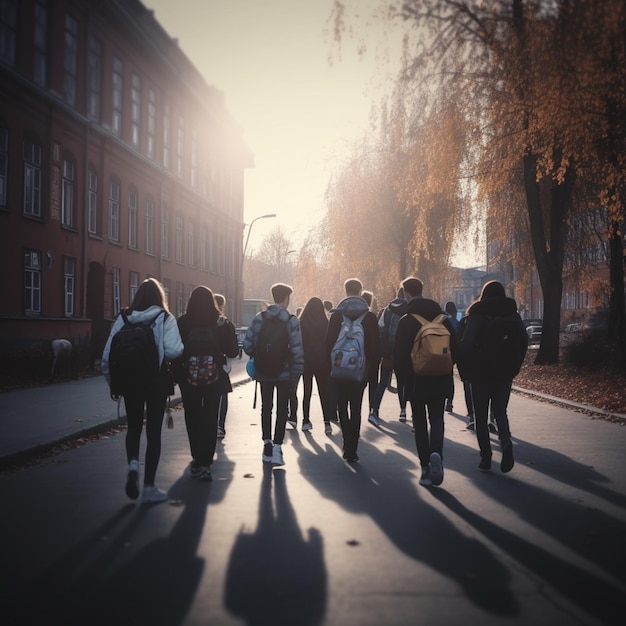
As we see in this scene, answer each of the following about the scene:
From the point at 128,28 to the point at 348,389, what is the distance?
31000 mm

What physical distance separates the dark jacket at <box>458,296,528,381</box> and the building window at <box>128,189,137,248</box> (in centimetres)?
3058

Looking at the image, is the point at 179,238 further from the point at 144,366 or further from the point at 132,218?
the point at 144,366

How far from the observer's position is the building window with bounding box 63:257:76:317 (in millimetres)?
29984

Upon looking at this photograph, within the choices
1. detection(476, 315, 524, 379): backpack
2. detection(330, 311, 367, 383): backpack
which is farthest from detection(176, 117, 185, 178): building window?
detection(476, 315, 524, 379): backpack

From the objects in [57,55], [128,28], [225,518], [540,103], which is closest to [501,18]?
[540,103]

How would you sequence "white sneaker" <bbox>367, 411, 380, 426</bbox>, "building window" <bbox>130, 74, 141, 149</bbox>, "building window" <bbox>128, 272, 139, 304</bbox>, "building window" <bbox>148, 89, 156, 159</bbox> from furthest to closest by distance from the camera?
"building window" <bbox>148, 89, 156, 159</bbox>
"building window" <bbox>130, 74, 141, 149</bbox>
"building window" <bbox>128, 272, 139, 304</bbox>
"white sneaker" <bbox>367, 411, 380, 426</bbox>

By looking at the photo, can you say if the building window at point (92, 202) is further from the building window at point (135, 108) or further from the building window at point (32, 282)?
the building window at point (135, 108)

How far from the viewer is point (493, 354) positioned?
8.12m

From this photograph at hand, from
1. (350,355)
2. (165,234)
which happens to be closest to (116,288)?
(165,234)

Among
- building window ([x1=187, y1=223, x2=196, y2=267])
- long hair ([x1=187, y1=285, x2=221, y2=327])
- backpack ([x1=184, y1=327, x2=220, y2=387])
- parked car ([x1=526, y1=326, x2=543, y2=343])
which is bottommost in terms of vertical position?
parked car ([x1=526, y1=326, x2=543, y2=343])

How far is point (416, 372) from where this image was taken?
7.71m

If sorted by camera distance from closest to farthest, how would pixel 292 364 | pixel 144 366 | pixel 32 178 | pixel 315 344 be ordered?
pixel 144 366, pixel 292 364, pixel 315 344, pixel 32 178

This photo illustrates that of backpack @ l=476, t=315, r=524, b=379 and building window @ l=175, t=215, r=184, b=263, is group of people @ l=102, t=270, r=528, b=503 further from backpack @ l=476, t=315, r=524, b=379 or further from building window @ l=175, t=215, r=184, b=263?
building window @ l=175, t=215, r=184, b=263

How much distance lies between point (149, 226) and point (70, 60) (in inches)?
413
